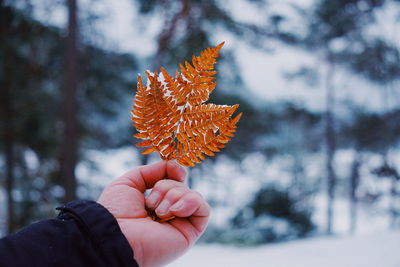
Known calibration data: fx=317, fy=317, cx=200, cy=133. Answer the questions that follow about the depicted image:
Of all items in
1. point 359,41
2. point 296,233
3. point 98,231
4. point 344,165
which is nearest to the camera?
point 98,231

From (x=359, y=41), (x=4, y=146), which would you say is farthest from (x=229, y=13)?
(x=4, y=146)

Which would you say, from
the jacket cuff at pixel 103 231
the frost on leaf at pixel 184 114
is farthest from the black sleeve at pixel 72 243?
the frost on leaf at pixel 184 114

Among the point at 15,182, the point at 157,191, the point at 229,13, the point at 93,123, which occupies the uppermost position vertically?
the point at 229,13

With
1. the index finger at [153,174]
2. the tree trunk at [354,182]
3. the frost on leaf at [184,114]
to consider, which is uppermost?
the tree trunk at [354,182]

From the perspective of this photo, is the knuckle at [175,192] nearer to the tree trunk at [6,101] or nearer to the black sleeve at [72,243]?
the black sleeve at [72,243]

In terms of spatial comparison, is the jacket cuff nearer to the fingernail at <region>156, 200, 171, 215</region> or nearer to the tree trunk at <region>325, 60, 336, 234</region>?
the fingernail at <region>156, 200, 171, 215</region>

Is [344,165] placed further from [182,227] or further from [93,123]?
[182,227]
